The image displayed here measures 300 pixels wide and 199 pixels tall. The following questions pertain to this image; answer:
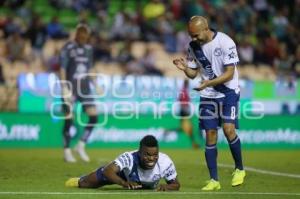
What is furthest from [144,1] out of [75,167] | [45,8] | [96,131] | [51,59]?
[75,167]

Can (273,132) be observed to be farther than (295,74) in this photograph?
No

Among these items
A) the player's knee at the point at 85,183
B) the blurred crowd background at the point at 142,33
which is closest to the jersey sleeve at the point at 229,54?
the player's knee at the point at 85,183

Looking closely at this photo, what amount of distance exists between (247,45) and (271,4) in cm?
330

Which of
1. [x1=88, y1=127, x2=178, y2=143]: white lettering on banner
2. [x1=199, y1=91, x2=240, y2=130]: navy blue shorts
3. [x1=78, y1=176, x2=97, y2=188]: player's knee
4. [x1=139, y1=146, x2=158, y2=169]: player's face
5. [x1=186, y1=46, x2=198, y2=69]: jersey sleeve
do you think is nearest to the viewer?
[x1=139, y1=146, x2=158, y2=169]: player's face

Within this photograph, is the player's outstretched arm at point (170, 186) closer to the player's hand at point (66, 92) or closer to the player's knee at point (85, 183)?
the player's knee at point (85, 183)

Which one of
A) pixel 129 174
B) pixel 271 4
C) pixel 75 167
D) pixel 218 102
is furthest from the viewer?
pixel 271 4

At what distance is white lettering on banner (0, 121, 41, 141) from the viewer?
22.5 m

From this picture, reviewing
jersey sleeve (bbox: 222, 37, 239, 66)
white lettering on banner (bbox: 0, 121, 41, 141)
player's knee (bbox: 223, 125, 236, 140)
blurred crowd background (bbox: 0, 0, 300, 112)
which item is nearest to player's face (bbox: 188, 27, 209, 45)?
jersey sleeve (bbox: 222, 37, 239, 66)

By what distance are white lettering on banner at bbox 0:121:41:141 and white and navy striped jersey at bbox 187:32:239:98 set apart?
35.7ft

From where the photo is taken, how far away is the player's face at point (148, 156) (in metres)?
10.9

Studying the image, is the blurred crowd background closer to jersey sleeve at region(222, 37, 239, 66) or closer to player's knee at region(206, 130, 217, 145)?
player's knee at region(206, 130, 217, 145)

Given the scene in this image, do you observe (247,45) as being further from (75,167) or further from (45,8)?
(75,167)

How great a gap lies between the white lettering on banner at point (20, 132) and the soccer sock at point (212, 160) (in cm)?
1121

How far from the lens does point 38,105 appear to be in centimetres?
2320
